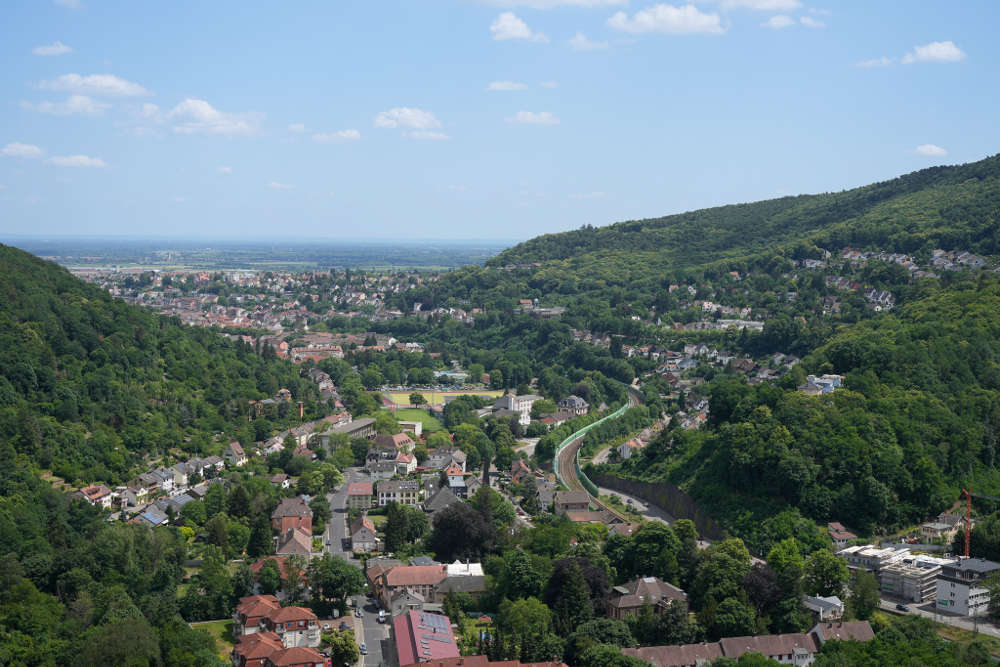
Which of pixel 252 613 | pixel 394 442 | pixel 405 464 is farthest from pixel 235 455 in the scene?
pixel 252 613

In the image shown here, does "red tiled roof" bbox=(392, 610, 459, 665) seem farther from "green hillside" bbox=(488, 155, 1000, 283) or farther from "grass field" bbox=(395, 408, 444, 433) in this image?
"green hillside" bbox=(488, 155, 1000, 283)

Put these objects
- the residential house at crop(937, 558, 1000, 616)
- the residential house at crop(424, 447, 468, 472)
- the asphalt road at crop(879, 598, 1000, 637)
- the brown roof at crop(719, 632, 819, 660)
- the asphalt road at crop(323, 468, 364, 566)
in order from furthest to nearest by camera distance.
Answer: the residential house at crop(424, 447, 468, 472), the asphalt road at crop(323, 468, 364, 566), the residential house at crop(937, 558, 1000, 616), the asphalt road at crop(879, 598, 1000, 637), the brown roof at crop(719, 632, 819, 660)

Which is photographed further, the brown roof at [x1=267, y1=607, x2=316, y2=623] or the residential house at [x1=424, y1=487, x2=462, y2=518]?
the residential house at [x1=424, y1=487, x2=462, y2=518]

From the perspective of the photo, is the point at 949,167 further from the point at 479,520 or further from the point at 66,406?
the point at 66,406

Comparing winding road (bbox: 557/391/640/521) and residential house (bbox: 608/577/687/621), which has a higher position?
residential house (bbox: 608/577/687/621)

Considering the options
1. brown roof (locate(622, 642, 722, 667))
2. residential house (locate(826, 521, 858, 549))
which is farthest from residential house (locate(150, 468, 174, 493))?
residential house (locate(826, 521, 858, 549))

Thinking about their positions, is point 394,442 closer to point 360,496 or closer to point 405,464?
point 405,464
